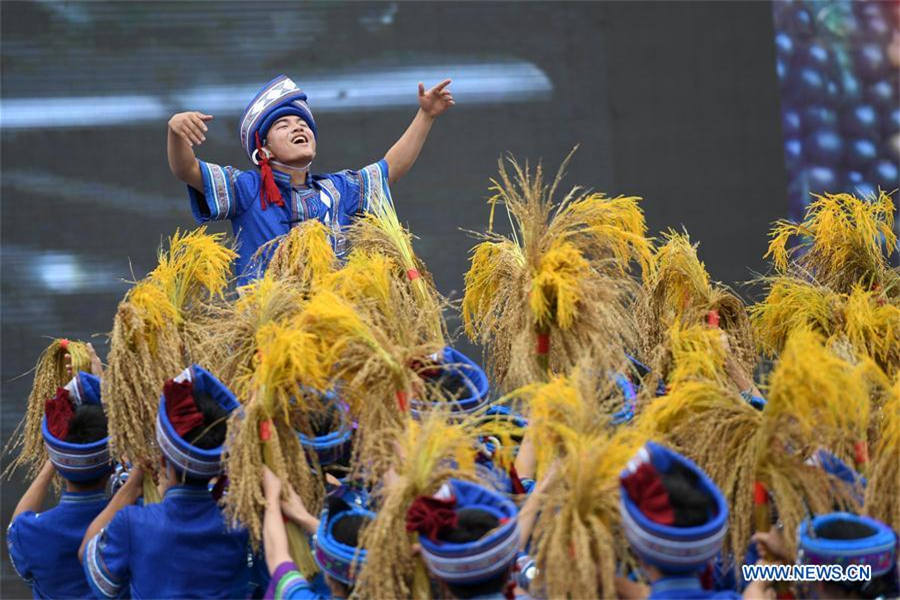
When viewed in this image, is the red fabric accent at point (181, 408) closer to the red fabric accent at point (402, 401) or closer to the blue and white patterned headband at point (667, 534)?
the red fabric accent at point (402, 401)

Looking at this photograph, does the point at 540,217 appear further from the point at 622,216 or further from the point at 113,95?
the point at 113,95

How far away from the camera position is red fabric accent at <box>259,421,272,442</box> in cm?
261

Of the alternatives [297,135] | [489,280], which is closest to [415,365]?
[489,280]

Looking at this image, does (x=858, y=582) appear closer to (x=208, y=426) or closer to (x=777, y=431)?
(x=777, y=431)

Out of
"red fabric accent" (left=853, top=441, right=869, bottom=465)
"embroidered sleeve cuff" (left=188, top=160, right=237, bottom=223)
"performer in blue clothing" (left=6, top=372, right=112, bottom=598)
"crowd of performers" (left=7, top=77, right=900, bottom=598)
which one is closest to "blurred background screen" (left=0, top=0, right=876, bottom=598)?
"embroidered sleeve cuff" (left=188, top=160, right=237, bottom=223)

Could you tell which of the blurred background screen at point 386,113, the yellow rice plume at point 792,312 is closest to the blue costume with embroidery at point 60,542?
the yellow rice plume at point 792,312

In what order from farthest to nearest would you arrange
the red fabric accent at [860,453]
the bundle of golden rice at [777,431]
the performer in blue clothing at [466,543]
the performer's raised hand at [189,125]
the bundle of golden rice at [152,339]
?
the performer's raised hand at [189,125] < the bundle of golden rice at [152,339] < the red fabric accent at [860,453] < the bundle of golden rice at [777,431] < the performer in blue clothing at [466,543]

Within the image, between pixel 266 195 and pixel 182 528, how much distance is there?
4.47ft

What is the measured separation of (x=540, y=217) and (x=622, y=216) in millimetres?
347

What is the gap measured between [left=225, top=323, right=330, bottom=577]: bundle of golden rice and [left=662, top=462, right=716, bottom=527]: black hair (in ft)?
2.51

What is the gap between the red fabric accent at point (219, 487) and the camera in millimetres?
2736

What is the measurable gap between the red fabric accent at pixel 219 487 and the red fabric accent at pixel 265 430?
166mm

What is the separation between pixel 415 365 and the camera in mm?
2869

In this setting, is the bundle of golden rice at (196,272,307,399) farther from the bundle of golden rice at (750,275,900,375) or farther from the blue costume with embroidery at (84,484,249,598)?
the bundle of golden rice at (750,275,900,375)
